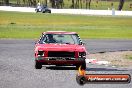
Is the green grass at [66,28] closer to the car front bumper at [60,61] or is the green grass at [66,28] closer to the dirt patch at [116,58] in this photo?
the dirt patch at [116,58]

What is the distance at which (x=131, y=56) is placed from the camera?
968 inches

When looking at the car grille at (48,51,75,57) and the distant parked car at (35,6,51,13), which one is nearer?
the car grille at (48,51,75,57)

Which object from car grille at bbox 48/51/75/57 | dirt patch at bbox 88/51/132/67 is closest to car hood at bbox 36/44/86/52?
car grille at bbox 48/51/75/57

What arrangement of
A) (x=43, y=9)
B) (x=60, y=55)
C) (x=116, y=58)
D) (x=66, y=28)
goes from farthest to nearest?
(x=43, y=9), (x=66, y=28), (x=116, y=58), (x=60, y=55)

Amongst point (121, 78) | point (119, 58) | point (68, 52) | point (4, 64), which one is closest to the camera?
point (121, 78)

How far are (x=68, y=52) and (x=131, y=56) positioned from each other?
9.38 metres

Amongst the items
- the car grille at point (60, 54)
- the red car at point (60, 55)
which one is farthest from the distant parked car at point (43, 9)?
the car grille at point (60, 54)

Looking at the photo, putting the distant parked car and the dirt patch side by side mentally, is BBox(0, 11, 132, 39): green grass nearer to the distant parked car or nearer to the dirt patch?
the dirt patch

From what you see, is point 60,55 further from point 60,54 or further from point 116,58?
point 116,58

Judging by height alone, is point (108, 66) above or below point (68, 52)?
below

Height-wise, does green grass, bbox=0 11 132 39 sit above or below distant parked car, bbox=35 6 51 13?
above

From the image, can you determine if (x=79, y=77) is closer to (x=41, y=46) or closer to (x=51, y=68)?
(x=41, y=46)

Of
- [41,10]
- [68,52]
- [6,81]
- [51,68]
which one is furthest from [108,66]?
[41,10]

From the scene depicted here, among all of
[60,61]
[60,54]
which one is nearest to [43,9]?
[60,54]
